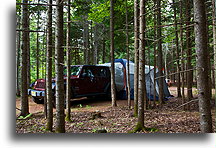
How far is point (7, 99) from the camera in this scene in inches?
104

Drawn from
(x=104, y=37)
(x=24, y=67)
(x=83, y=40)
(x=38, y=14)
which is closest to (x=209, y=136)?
(x=24, y=67)

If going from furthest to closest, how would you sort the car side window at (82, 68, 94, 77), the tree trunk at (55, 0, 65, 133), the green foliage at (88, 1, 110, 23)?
1. the car side window at (82, 68, 94, 77)
2. the green foliage at (88, 1, 110, 23)
3. the tree trunk at (55, 0, 65, 133)

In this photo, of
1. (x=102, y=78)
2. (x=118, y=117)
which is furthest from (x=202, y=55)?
(x=102, y=78)

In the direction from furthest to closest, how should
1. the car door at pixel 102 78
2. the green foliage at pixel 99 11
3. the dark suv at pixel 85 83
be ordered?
the car door at pixel 102 78 → the dark suv at pixel 85 83 → the green foliage at pixel 99 11

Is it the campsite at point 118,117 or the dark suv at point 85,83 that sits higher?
the dark suv at point 85,83

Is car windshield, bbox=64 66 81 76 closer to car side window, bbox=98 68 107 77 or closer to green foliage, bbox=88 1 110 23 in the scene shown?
car side window, bbox=98 68 107 77

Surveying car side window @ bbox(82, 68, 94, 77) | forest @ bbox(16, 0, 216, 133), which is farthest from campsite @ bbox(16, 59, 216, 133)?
car side window @ bbox(82, 68, 94, 77)

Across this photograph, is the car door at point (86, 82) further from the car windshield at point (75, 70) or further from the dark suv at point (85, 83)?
the car windshield at point (75, 70)

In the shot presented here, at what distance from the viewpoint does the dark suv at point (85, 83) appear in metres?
6.05

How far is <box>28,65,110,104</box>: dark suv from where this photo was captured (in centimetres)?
605

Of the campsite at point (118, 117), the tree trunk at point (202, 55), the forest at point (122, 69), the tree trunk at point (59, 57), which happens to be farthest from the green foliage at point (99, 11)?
the tree trunk at point (202, 55)

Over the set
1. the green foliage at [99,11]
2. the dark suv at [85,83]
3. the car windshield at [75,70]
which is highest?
the green foliage at [99,11]

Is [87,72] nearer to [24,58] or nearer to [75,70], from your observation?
[75,70]

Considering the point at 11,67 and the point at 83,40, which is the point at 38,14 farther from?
the point at 83,40
